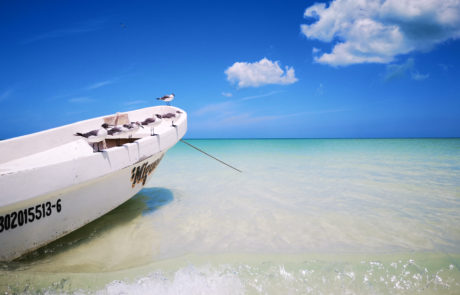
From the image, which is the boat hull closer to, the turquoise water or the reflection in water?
the turquoise water

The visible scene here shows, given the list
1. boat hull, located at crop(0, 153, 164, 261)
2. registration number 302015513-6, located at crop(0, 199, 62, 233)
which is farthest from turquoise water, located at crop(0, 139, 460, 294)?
registration number 302015513-6, located at crop(0, 199, 62, 233)

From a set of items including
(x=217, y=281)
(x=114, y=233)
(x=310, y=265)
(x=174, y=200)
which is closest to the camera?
(x=217, y=281)

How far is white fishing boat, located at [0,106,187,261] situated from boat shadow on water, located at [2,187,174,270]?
0.31 m

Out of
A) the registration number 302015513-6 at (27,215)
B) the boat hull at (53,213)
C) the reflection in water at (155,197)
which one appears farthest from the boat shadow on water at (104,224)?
the registration number 302015513-6 at (27,215)

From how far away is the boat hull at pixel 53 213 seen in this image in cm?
207

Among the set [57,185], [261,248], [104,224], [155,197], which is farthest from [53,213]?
→ [155,197]

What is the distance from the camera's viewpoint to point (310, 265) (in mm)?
2479

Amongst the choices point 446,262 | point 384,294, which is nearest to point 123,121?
point 384,294

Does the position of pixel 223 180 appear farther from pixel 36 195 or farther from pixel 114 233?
pixel 36 195

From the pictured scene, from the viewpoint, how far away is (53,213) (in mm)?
2375

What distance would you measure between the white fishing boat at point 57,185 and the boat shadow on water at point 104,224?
1.03 ft

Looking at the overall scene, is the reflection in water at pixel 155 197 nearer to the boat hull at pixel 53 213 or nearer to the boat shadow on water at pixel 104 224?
the boat shadow on water at pixel 104 224

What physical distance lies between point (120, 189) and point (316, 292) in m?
2.71

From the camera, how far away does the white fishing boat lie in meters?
2.00
